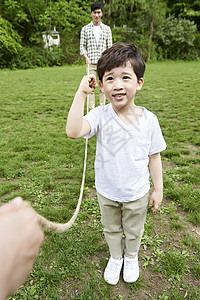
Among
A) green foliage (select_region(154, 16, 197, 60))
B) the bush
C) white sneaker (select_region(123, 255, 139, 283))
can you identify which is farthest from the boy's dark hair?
green foliage (select_region(154, 16, 197, 60))

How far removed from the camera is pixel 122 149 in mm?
1405

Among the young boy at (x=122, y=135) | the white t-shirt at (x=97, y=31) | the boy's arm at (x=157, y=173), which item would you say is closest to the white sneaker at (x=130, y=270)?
the young boy at (x=122, y=135)

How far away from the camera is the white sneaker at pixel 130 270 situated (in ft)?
5.60

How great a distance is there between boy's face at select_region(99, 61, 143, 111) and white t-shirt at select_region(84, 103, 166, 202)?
0.13m

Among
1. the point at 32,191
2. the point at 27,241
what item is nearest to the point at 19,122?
the point at 32,191

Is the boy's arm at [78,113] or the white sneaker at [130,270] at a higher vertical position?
the boy's arm at [78,113]

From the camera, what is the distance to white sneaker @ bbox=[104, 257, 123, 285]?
171cm

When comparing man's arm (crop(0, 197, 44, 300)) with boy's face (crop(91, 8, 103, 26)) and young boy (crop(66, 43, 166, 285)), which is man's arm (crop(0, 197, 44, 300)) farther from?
boy's face (crop(91, 8, 103, 26))

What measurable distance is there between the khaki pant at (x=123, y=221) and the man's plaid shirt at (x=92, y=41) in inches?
176

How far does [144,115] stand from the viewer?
1455 mm

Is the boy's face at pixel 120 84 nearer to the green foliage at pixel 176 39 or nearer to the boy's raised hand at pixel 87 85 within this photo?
the boy's raised hand at pixel 87 85

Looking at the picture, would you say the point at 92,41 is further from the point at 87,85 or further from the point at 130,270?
the point at 130,270

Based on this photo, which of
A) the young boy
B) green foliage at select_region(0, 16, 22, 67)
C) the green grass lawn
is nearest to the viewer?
the young boy

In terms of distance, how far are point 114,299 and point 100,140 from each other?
1094mm
